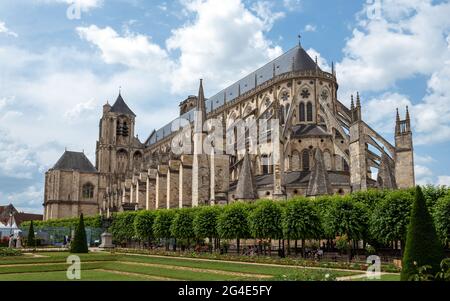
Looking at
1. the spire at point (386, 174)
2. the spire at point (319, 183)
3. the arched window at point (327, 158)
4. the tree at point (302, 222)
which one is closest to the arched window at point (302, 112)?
the arched window at point (327, 158)

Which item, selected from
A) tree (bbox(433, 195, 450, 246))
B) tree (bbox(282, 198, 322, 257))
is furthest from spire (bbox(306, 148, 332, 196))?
tree (bbox(433, 195, 450, 246))

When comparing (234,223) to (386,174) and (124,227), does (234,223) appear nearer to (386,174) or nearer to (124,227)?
(386,174)

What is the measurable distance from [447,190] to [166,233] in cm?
2685

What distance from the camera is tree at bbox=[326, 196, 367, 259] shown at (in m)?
30.9

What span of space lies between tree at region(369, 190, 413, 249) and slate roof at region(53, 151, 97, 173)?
72.4 m

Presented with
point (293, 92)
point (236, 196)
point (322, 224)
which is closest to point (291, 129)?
point (293, 92)

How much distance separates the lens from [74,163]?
9088 centimetres

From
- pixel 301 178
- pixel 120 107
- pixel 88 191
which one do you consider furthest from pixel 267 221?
pixel 120 107

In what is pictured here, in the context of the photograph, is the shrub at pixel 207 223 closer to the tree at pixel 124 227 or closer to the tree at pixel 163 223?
the tree at pixel 163 223

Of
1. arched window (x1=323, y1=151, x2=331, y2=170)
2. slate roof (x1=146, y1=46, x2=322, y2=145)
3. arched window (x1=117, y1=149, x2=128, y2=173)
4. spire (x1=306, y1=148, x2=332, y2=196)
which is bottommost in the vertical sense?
spire (x1=306, y1=148, x2=332, y2=196)

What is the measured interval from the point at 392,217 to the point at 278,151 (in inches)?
716

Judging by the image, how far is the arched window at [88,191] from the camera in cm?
9031

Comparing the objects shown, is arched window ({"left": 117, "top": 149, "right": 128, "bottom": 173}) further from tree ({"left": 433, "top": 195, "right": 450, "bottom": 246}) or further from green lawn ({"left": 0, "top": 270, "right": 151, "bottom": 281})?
tree ({"left": 433, "top": 195, "right": 450, "bottom": 246})

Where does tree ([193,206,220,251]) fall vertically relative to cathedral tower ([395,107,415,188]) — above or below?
below
